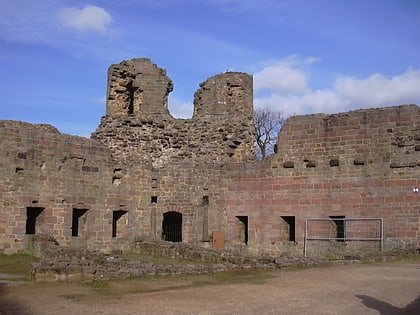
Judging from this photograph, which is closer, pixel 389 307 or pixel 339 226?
pixel 389 307

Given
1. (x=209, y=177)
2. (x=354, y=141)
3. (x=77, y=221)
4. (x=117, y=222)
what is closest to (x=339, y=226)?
(x=354, y=141)

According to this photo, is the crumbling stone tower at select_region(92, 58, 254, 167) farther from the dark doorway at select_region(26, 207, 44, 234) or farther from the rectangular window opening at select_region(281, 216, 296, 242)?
the dark doorway at select_region(26, 207, 44, 234)

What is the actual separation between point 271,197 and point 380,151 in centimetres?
449

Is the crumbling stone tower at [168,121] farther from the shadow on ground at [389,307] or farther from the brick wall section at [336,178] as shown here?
the shadow on ground at [389,307]

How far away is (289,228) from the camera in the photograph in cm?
2081

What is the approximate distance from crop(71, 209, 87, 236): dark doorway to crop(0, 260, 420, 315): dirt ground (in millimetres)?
8550

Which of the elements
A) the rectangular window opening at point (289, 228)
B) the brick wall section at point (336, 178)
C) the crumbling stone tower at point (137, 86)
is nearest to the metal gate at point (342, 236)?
the brick wall section at point (336, 178)

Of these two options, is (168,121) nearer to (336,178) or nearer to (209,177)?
(209,177)

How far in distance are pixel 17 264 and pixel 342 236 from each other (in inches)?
429

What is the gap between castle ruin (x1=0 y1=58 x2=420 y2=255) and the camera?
59.4 ft

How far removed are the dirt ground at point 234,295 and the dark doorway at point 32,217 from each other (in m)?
8.02

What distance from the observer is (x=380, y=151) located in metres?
18.7

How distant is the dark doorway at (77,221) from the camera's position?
64.1 feet

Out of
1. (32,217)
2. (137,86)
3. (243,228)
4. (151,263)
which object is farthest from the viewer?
(137,86)
